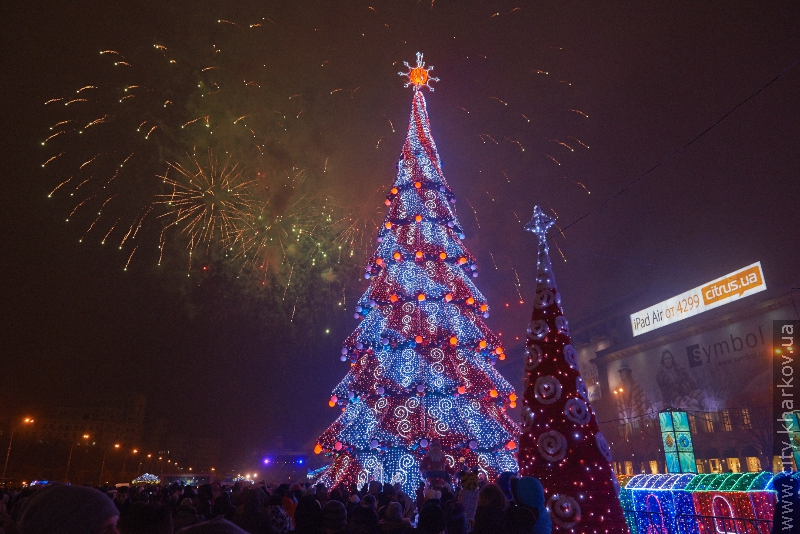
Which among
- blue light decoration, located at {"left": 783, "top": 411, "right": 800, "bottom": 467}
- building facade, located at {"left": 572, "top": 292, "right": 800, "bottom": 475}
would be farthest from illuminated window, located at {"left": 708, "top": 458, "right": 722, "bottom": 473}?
blue light decoration, located at {"left": 783, "top": 411, "right": 800, "bottom": 467}

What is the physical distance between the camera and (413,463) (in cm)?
1540

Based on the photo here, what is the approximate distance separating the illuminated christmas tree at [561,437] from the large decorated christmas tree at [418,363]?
22.8ft

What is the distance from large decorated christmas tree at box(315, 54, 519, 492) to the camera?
15461mm

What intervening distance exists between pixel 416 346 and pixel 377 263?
338 cm

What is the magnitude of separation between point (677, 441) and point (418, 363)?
13.2 m

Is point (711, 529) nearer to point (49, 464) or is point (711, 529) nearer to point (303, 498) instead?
point (303, 498)

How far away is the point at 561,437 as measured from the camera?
8.16m

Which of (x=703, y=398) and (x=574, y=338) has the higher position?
(x=574, y=338)

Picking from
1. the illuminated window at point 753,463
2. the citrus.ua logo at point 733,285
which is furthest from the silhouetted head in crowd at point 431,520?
the citrus.ua logo at point 733,285

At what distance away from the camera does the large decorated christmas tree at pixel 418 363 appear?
50.7ft

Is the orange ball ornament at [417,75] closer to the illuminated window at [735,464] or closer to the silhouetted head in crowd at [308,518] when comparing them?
the silhouetted head in crowd at [308,518]

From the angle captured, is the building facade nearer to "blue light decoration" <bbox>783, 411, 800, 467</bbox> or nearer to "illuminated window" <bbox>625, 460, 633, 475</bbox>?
"illuminated window" <bbox>625, 460, 633, 475</bbox>

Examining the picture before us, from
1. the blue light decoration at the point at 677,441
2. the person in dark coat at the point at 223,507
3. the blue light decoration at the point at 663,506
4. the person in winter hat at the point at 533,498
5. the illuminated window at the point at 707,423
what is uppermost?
the illuminated window at the point at 707,423

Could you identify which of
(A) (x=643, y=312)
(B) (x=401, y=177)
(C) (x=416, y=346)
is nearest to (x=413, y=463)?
(C) (x=416, y=346)
